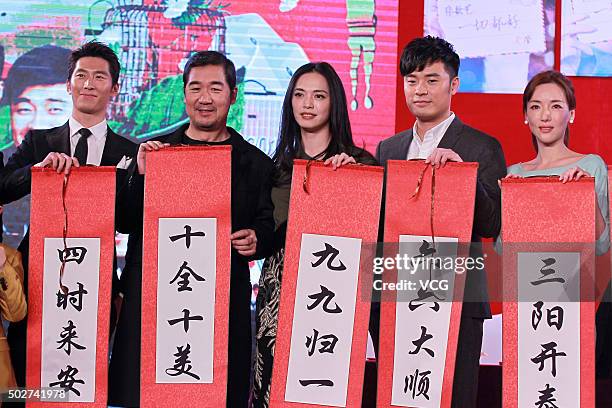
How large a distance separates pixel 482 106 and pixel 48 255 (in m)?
2.36

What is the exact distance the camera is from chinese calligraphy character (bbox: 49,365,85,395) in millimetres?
2264

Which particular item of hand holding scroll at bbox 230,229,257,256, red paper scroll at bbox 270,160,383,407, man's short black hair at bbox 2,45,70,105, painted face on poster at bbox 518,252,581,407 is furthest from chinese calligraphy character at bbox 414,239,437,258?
man's short black hair at bbox 2,45,70,105

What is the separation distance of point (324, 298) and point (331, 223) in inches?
7.7

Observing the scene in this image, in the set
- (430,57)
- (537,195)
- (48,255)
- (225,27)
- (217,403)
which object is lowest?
(217,403)

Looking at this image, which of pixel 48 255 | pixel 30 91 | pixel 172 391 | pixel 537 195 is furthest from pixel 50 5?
pixel 537 195

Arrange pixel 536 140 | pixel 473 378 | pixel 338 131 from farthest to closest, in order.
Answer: pixel 536 140
pixel 338 131
pixel 473 378

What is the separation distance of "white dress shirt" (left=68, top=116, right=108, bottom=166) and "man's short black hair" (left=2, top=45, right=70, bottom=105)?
1.35 metres

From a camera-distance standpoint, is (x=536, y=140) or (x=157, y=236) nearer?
(x=157, y=236)

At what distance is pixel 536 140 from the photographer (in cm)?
275

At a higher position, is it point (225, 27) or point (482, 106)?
point (225, 27)

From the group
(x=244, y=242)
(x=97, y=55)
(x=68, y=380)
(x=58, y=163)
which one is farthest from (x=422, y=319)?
(x=97, y=55)

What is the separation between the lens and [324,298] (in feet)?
7.22

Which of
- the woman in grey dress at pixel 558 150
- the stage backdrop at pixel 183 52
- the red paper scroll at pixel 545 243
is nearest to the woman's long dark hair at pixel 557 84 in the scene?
the woman in grey dress at pixel 558 150

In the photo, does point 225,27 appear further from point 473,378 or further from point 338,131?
point 473,378
